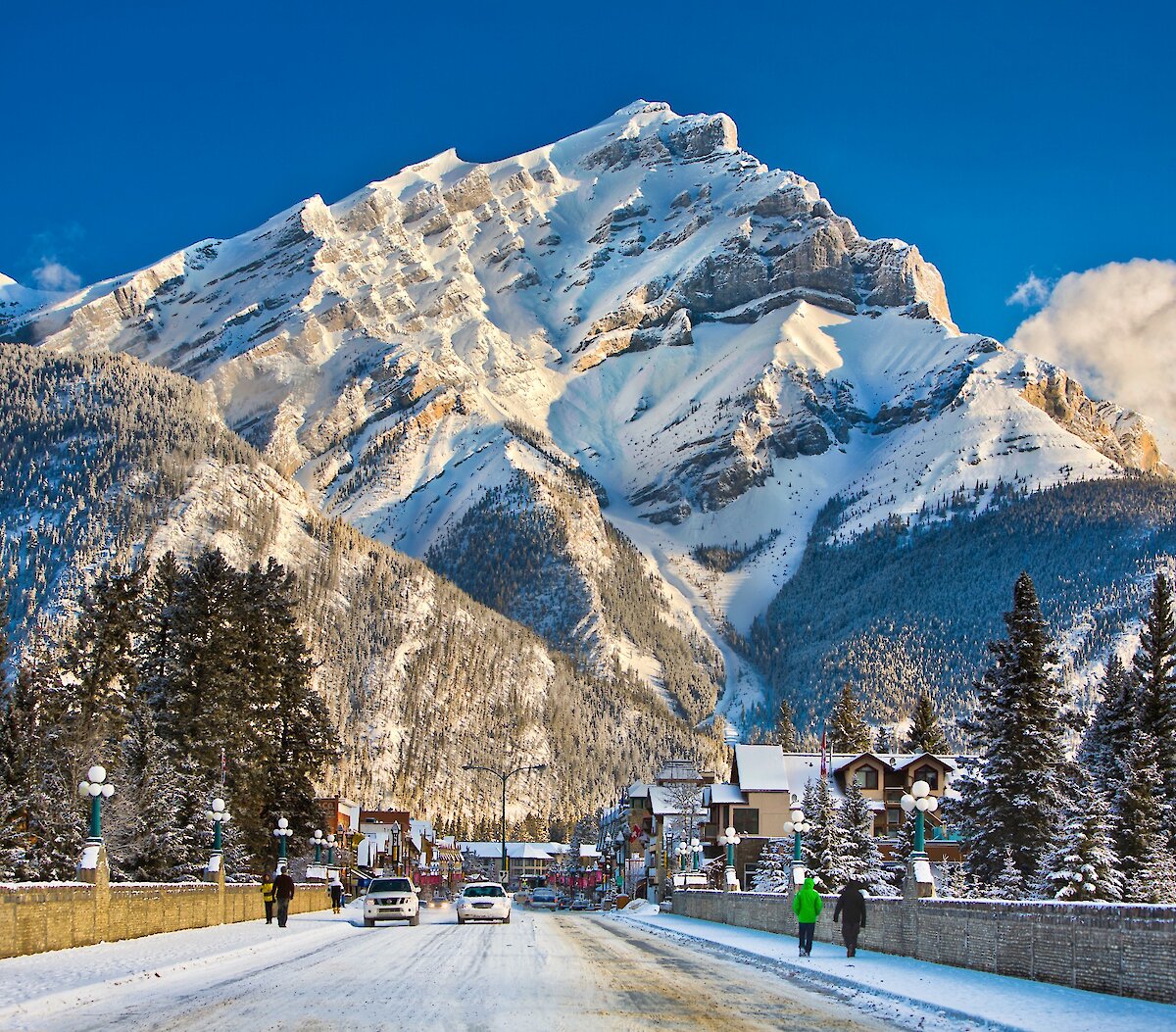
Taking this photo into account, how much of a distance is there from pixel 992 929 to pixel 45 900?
1825 cm

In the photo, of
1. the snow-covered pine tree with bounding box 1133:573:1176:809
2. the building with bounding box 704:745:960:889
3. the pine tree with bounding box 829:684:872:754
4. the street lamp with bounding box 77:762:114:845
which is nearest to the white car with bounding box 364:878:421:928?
the street lamp with bounding box 77:762:114:845

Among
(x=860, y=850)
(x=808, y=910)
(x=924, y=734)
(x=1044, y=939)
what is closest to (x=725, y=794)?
(x=924, y=734)

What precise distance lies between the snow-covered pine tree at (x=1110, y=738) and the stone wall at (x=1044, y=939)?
2281cm

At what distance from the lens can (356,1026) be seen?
17703 millimetres

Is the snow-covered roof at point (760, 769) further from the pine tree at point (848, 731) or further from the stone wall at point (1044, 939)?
the stone wall at point (1044, 939)

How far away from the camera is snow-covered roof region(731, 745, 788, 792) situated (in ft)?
323

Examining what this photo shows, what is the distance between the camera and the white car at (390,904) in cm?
5334

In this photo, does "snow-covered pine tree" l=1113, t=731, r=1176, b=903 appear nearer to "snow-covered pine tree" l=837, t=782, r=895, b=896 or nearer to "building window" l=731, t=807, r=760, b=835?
"snow-covered pine tree" l=837, t=782, r=895, b=896

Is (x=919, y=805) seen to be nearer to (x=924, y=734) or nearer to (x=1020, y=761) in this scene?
(x=1020, y=761)

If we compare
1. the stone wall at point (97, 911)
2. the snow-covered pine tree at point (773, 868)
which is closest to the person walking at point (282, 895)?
the stone wall at point (97, 911)

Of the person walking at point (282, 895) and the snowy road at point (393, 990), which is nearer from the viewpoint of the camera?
the snowy road at point (393, 990)

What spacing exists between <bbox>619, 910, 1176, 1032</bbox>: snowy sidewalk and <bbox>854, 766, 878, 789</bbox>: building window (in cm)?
6154

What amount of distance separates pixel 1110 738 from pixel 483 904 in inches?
1057

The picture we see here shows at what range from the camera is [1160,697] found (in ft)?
196
